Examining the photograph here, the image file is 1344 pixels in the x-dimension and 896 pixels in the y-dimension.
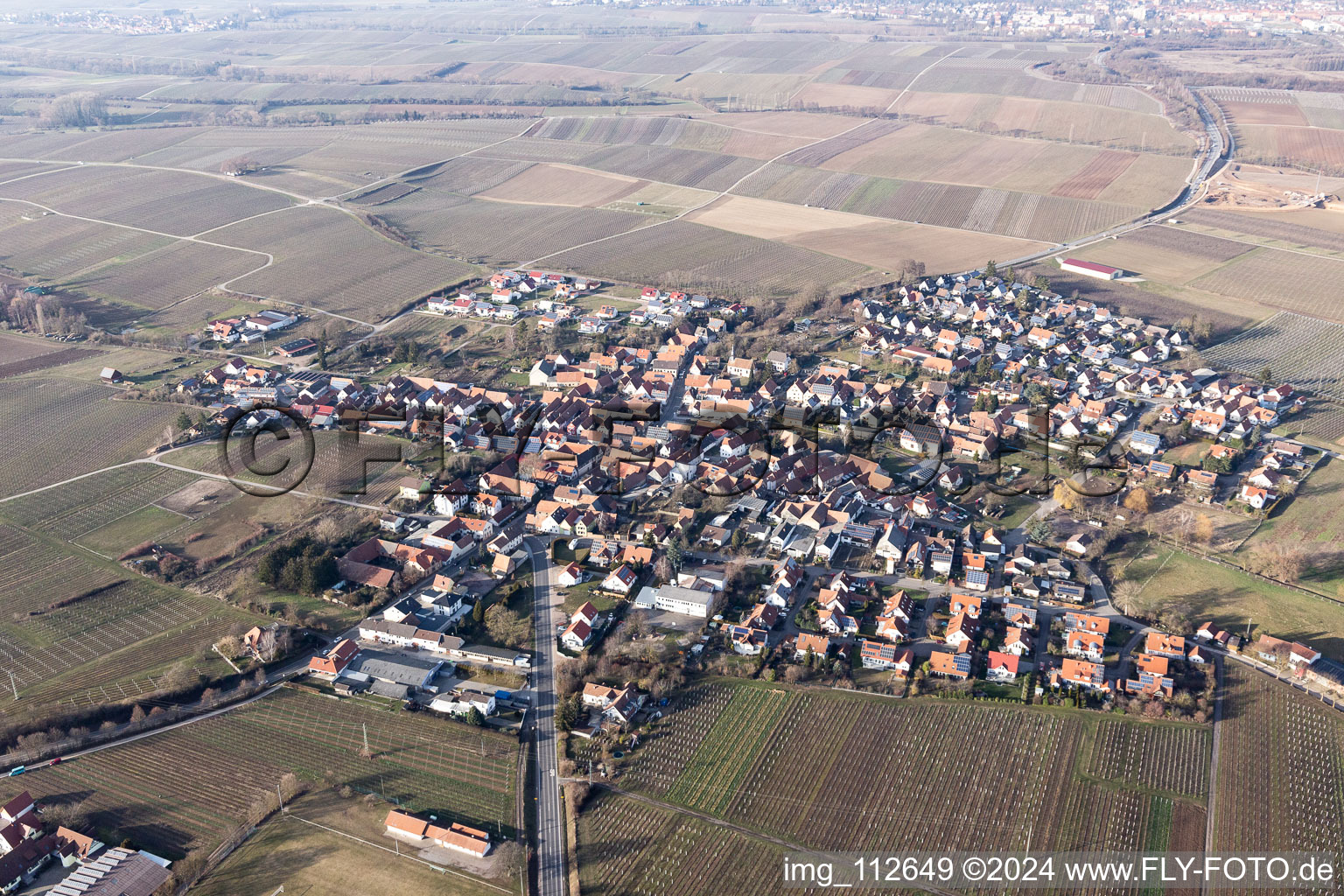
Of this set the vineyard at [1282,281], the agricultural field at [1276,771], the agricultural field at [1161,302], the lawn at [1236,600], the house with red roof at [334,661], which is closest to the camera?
the agricultural field at [1276,771]

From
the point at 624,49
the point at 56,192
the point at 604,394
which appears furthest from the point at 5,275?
the point at 624,49

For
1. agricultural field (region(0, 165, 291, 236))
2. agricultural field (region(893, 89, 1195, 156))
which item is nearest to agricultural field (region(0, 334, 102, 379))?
A: agricultural field (region(0, 165, 291, 236))

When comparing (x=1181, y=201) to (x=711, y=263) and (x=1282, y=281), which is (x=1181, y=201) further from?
(x=711, y=263)

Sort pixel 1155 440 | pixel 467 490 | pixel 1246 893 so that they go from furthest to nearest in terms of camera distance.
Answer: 1. pixel 1155 440
2. pixel 467 490
3. pixel 1246 893

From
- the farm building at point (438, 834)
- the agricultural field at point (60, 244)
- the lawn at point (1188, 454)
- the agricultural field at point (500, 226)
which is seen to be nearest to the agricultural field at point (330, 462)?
the farm building at point (438, 834)

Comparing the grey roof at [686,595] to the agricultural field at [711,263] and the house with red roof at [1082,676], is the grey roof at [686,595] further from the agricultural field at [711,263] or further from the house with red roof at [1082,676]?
the agricultural field at [711,263]

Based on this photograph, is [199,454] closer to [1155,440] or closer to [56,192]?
[1155,440]

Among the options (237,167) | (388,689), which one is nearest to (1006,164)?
(237,167)
